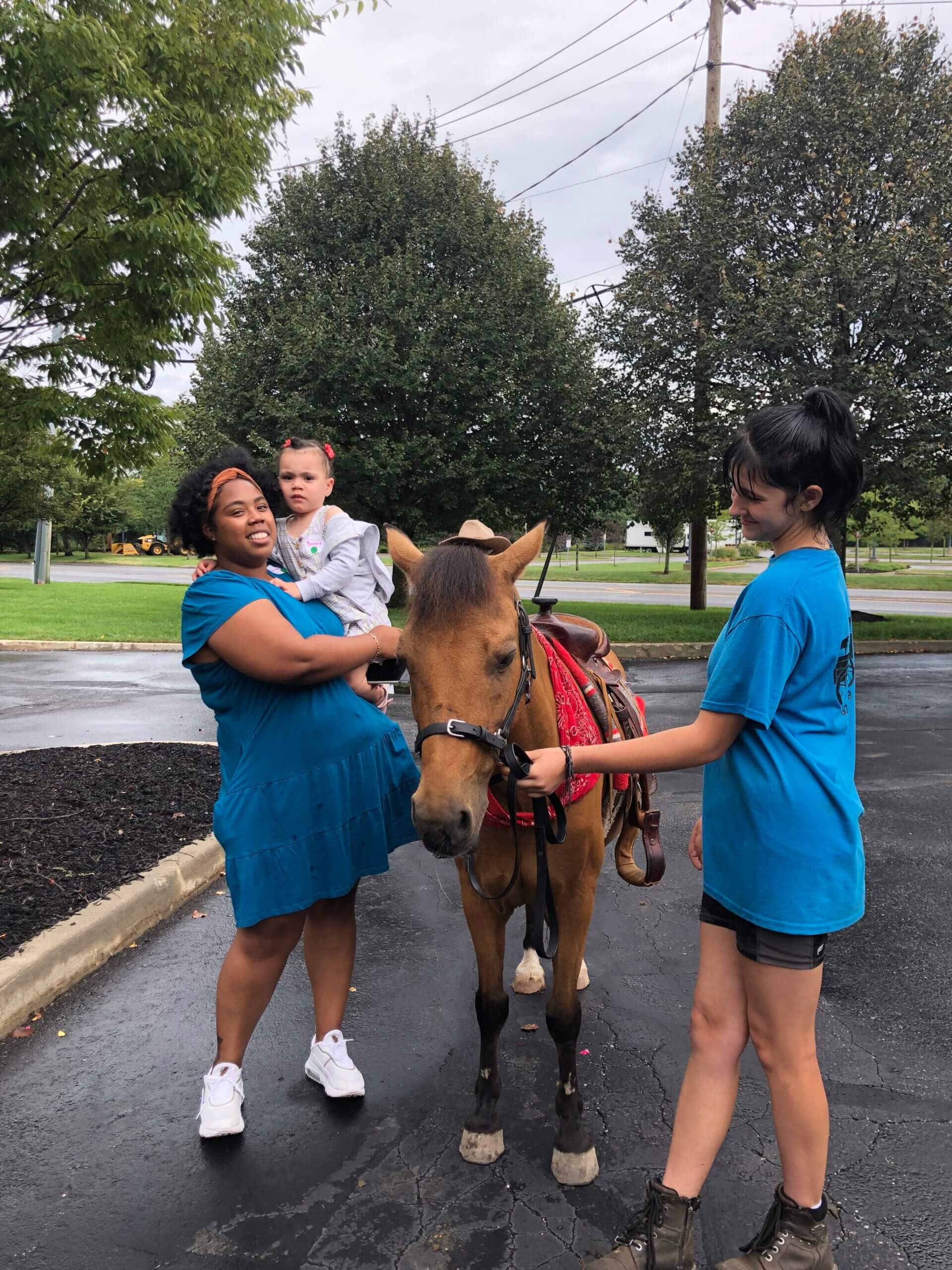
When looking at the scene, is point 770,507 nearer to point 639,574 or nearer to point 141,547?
point 639,574

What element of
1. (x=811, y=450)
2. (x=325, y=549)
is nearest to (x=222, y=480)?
(x=325, y=549)

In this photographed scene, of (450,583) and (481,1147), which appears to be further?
(481,1147)

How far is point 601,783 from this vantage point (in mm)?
2943

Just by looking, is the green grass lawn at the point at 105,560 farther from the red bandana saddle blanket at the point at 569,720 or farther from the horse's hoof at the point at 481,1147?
the horse's hoof at the point at 481,1147

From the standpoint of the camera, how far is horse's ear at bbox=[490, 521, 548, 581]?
2.18m

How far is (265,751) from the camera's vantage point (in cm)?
262

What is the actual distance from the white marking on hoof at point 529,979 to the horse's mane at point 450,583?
219 cm

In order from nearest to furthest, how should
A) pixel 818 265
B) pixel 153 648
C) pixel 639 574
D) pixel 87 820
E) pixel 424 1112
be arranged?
pixel 424 1112 < pixel 87 820 < pixel 818 265 < pixel 153 648 < pixel 639 574

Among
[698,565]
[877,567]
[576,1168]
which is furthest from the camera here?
[877,567]

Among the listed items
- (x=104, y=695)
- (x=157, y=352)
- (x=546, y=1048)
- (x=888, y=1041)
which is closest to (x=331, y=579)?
(x=546, y=1048)

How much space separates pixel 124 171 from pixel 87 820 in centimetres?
394

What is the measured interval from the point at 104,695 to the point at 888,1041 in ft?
31.5

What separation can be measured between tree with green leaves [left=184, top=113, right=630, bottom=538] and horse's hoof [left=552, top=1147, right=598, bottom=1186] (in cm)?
1471

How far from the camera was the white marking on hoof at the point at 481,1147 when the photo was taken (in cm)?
259
